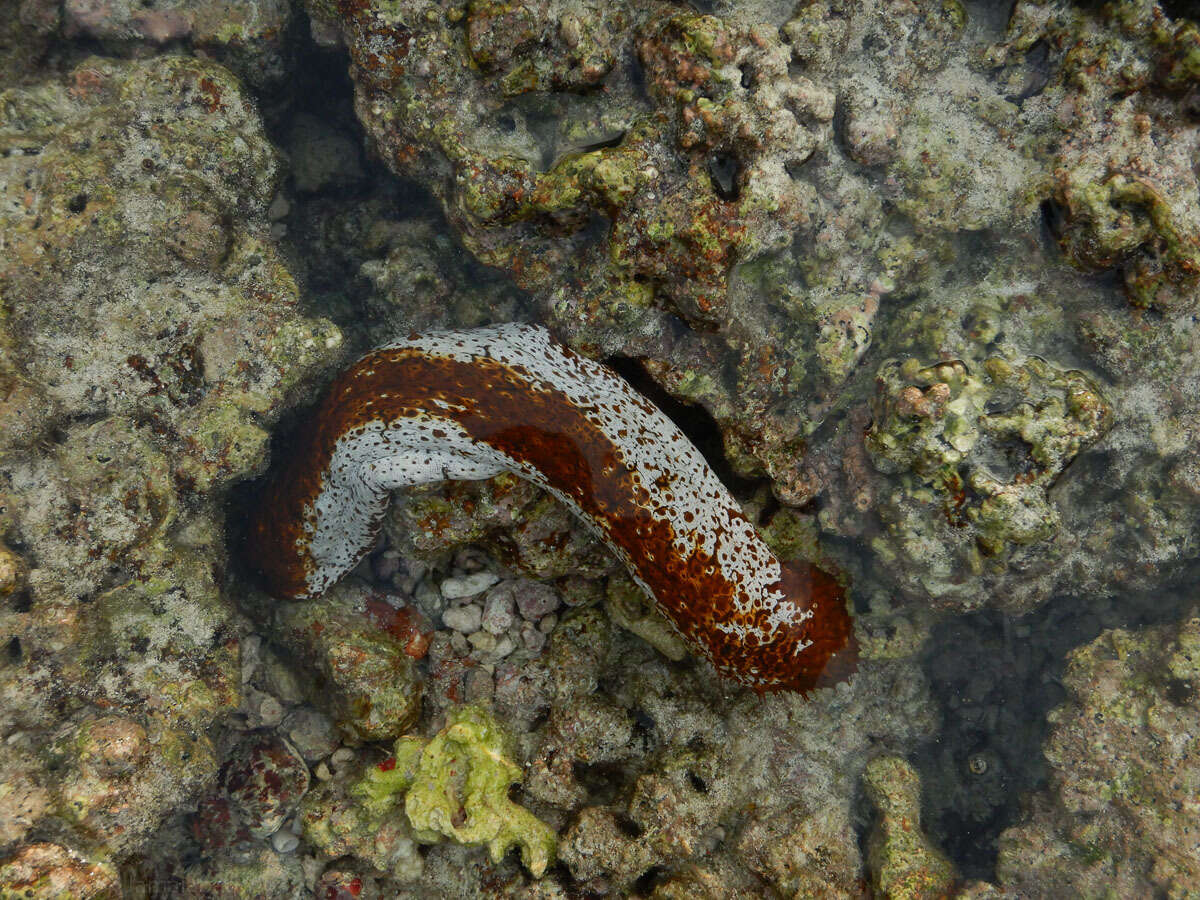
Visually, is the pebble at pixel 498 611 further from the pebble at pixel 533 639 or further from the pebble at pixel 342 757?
the pebble at pixel 342 757

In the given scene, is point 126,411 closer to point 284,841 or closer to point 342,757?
point 342,757

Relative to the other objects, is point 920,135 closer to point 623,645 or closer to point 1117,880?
point 623,645

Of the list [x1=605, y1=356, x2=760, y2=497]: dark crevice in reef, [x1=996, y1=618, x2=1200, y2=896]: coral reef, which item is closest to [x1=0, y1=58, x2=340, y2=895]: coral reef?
[x1=605, y1=356, x2=760, y2=497]: dark crevice in reef

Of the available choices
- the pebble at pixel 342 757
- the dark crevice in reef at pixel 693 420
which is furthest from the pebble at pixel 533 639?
the dark crevice in reef at pixel 693 420

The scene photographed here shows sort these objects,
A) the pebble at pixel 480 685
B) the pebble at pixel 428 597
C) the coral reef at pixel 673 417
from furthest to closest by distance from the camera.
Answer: the pebble at pixel 428 597 < the pebble at pixel 480 685 < the coral reef at pixel 673 417

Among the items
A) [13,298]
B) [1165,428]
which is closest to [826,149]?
[1165,428]

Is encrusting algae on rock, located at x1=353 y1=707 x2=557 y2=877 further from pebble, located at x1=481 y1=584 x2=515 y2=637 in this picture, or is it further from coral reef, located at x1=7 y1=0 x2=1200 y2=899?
pebble, located at x1=481 y1=584 x2=515 y2=637
